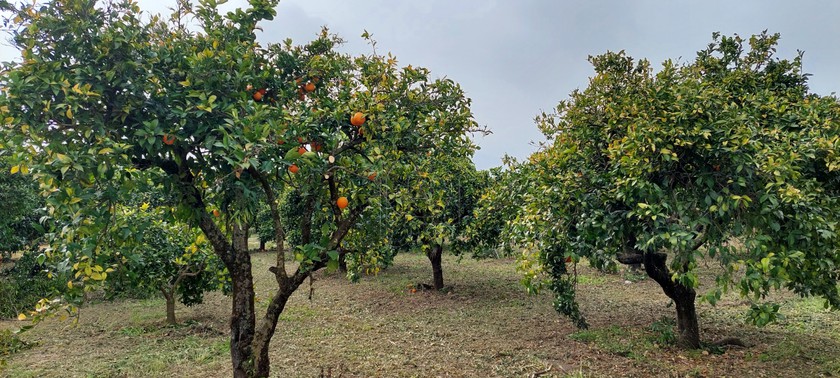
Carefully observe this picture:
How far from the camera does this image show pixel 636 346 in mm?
6590

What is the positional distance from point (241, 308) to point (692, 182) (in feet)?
14.4

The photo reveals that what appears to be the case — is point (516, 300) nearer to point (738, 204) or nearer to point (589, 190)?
point (589, 190)

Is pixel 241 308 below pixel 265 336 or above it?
above

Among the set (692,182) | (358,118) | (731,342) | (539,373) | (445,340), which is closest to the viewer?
(358,118)

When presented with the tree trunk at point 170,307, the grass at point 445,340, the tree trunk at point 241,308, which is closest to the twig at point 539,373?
the grass at point 445,340

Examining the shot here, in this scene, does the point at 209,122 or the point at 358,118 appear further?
the point at 358,118

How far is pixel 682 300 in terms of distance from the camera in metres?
6.41

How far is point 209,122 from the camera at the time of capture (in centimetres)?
318

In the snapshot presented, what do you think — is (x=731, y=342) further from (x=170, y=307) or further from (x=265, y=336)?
(x=170, y=307)

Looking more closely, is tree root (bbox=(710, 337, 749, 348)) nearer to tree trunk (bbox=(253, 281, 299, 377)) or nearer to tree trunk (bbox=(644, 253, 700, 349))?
tree trunk (bbox=(644, 253, 700, 349))

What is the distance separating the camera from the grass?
577cm

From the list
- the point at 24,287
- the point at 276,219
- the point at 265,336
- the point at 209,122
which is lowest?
the point at 24,287

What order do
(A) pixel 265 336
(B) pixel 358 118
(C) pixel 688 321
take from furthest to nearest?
(C) pixel 688 321 < (A) pixel 265 336 < (B) pixel 358 118

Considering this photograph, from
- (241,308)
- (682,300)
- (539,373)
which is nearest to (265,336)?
(241,308)
